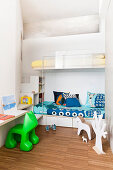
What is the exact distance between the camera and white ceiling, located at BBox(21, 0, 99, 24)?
3.33 m

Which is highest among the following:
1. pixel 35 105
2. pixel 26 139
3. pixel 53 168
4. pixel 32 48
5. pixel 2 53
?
pixel 32 48

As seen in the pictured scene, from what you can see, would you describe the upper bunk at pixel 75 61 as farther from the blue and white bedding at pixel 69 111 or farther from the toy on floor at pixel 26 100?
the blue and white bedding at pixel 69 111

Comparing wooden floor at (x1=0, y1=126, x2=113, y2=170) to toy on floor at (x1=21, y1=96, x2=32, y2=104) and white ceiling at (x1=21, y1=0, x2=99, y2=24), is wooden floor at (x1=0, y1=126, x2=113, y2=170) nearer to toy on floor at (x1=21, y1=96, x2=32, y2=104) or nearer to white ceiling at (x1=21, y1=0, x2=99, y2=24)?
toy on floor at (x1=21, y1=96, x2=32, y2=104)

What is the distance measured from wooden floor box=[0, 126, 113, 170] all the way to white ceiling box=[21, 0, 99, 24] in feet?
11.2

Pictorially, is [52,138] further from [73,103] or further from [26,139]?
[73,103]

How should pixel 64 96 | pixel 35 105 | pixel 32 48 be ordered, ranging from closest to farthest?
pixel 35 105, pixel 64 96, pixel 32 48

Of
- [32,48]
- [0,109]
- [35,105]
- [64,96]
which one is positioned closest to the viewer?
[0,109]

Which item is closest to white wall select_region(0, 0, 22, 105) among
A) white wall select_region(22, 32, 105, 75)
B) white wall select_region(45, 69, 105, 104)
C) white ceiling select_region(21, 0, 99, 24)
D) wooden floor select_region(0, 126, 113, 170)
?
wooden floor select_region(0, 126, 113, 170)

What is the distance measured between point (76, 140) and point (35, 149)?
2.57 feet

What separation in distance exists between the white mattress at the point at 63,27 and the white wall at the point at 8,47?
59.6 inches

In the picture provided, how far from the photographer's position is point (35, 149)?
1.94m

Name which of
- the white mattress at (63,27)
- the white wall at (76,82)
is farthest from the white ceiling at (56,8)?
the white wall at (76,82)

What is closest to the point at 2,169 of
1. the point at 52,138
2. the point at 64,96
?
the point at 52,138

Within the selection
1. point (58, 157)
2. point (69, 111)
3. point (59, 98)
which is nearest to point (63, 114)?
point (69, 111)
